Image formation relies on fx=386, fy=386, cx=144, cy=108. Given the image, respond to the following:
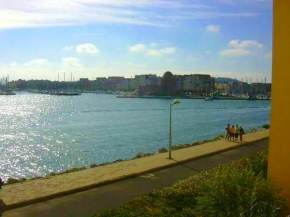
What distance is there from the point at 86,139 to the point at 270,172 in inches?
1283

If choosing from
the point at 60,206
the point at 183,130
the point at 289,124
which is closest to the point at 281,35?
the point at 289,124

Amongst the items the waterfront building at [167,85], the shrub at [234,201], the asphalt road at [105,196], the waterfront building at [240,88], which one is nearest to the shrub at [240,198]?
the shrub at [234,201]

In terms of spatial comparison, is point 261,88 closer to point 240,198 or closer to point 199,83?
point 199,83

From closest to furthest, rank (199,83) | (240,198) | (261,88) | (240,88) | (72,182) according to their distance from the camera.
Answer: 1. (240,198)
2. (72,182)
3. (199,83)
4. (261,88)
5. (240,88)

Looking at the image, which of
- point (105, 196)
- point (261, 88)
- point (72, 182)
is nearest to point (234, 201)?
point (105, 196)

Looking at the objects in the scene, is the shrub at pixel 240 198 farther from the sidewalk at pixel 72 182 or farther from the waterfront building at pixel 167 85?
the waterfront building at pixel 167 85

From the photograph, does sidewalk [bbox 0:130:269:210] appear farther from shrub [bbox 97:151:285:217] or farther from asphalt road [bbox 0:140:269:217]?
shrub [bbox 97:151:285:217]

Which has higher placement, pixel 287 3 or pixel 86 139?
pixel 287 3

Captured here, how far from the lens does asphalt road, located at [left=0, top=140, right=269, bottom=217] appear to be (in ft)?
29.2

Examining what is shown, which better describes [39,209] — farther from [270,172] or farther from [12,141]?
[12,141]

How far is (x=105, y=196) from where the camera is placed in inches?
407

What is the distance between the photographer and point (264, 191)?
6023 mm

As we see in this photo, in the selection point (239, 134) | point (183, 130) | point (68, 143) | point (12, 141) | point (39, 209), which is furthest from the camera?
point (183, 130)

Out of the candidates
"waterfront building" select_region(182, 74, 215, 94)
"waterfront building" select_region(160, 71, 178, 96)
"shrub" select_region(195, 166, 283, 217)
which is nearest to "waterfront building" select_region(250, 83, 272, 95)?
"waterfront building" select_region(182, 74, 215, 94)
